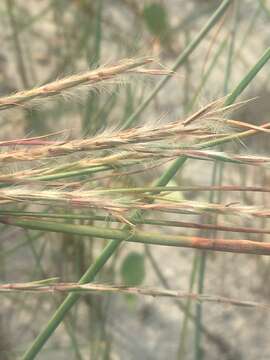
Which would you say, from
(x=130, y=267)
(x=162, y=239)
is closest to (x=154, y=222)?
(x=162, y=239)

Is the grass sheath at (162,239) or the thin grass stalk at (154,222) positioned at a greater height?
the thin grass stalk at (154,222)

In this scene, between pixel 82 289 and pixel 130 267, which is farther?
pixel 130 267

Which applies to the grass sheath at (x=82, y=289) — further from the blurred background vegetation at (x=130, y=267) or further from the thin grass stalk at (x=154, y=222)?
the blurred background vegetation at (x=130, y=267)

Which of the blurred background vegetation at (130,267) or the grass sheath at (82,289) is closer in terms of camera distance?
the grass sheath at (82,289)

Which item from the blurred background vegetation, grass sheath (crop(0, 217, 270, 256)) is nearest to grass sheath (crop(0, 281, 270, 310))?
grass sheath (crop(0, 217, 270, 256))

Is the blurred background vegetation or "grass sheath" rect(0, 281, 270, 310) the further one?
the blurred background vegetation

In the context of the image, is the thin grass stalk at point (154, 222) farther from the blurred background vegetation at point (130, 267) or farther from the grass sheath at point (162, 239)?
the blurred background vegetation at point (130, 267)

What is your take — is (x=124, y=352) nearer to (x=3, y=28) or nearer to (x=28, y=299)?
(x=28, y=299)

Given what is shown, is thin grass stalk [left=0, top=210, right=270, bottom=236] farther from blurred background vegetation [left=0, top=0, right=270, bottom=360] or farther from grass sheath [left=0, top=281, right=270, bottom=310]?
blurred background vegetation [left=0, top=0, right=270, bottom=360]

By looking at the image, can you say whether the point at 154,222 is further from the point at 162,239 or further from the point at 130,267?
the point at 130,267

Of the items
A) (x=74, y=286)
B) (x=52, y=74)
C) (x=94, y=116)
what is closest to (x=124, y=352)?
(x=94, y=116)

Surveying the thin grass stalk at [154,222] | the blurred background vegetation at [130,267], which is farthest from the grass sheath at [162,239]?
the blurred background vegetation at [130,267]
